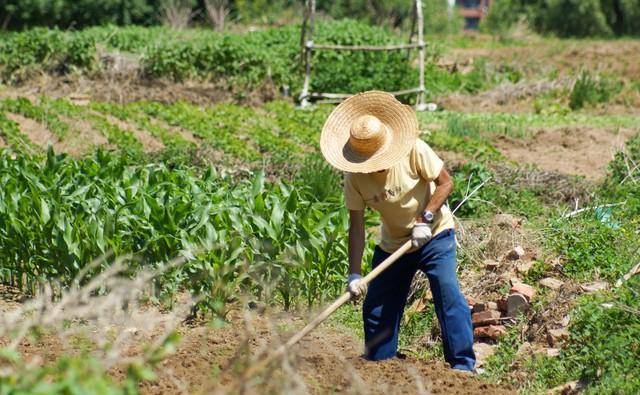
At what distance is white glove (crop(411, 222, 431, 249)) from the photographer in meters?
5.36

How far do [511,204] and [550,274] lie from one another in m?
2.36

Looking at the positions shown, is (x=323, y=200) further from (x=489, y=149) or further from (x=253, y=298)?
(x=489, y=149)

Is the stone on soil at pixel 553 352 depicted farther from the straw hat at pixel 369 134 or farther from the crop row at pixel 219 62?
the crop row at pixel 219 62

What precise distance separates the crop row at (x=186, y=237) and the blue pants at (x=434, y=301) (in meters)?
0.90

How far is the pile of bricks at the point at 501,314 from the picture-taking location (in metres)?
6.36

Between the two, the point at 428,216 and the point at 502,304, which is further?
the point at 502,304

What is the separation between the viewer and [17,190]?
7676 mm

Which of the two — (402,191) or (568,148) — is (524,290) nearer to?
(402,191)

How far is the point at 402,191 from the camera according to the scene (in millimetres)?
5477

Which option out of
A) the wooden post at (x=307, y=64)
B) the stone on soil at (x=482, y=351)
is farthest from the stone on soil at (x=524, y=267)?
the wooden post at (x=307, y=64)

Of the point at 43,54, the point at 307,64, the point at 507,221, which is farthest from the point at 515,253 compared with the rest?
the point at 43,54

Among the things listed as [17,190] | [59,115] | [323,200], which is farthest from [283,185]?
[59,115]

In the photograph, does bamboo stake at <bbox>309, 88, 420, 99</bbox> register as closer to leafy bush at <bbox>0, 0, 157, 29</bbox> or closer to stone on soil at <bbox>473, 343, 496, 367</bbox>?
stone on soil at <bbox>473, 343, 496, 367</bbox>

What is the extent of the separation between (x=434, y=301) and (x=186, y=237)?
193 centimetres
